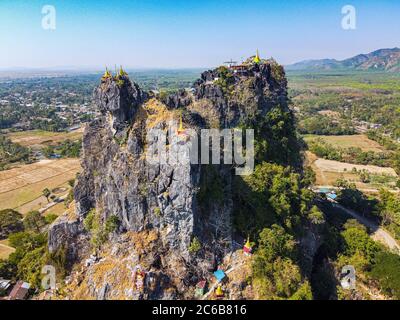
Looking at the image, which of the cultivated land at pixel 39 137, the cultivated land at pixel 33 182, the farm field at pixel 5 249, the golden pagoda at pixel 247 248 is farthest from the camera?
the cultivated land at pixel 39 137

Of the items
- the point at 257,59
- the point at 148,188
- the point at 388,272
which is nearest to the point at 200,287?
the point at 148,188

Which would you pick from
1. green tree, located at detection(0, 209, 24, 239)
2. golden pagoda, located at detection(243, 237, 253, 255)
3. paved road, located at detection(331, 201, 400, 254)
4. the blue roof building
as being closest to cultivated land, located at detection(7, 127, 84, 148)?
green tree, located at detection(0, 209, 24, 239)

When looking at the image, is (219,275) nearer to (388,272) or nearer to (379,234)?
(388,272)

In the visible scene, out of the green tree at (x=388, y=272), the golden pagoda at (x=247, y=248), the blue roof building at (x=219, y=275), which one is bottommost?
the green tree at (x=388, y=272)

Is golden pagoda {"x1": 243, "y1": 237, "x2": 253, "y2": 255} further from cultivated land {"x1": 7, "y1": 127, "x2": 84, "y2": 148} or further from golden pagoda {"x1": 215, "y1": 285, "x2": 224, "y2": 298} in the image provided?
cultivated land {"x1": 7, "y1": 127, "x2": 84, "y2": 148}

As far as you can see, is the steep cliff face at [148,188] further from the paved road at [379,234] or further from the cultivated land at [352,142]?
the cultivated land at [352,142]

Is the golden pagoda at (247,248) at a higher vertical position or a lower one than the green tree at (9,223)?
higher

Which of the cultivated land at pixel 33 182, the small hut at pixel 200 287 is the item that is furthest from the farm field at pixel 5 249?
the small hut at pixel 200 287
